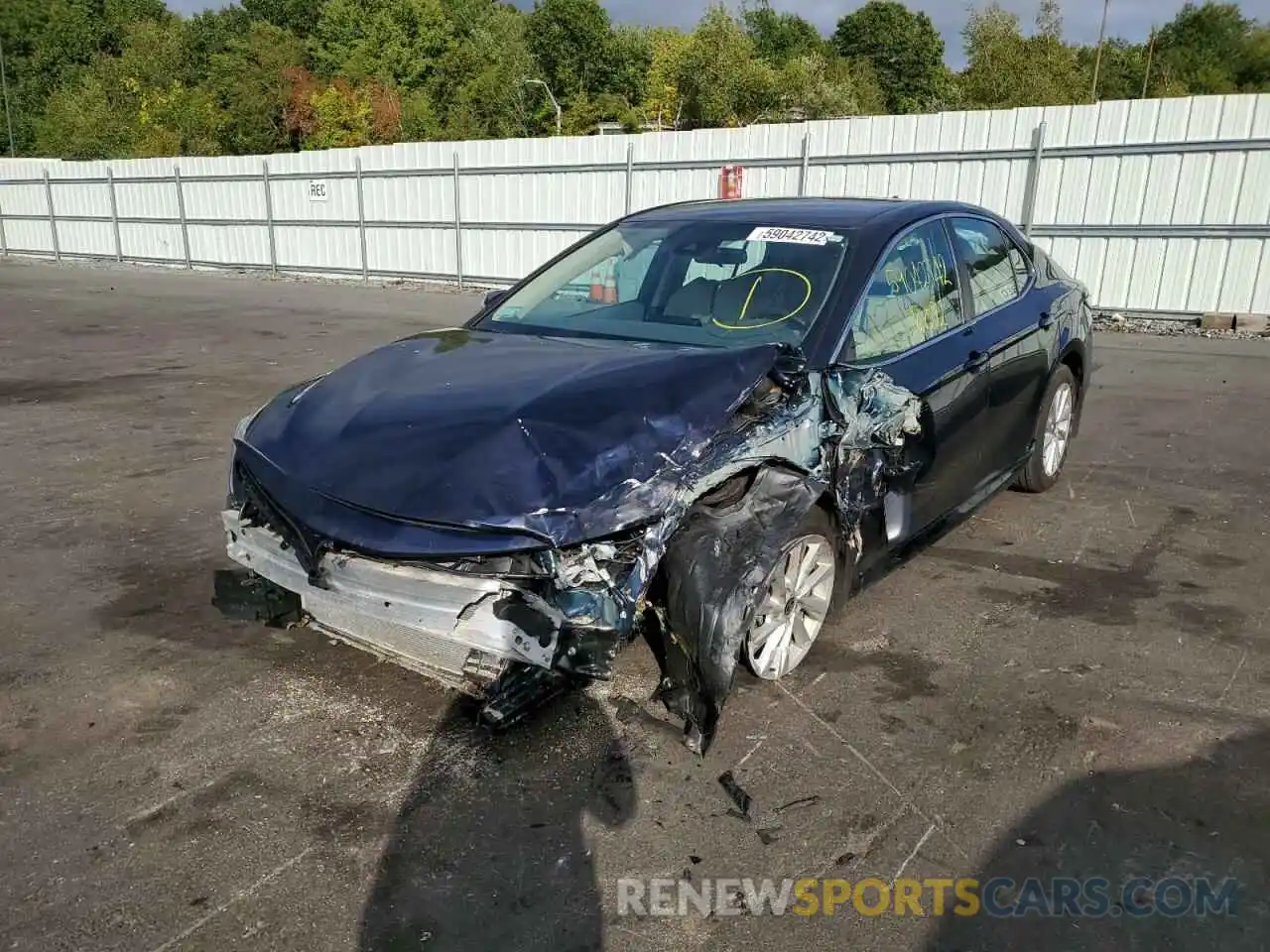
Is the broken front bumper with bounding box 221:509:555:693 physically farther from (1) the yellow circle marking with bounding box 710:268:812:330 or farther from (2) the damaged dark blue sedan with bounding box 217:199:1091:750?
(1) the yellow circle marking with bounding box 710:268:812:330

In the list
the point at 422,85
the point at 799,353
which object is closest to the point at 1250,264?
the point at 799,353

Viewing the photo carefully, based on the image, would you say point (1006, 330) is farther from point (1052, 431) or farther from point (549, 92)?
point (549, 92)

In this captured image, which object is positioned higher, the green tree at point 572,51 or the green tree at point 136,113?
the green tree at point 572,51

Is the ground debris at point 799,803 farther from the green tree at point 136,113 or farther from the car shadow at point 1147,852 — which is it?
the green tree at point 136,113

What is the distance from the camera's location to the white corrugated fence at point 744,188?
460 inches

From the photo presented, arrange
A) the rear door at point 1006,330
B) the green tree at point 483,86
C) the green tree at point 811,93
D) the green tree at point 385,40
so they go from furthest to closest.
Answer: the green tree at point 385,40
the green tree at point 483,86
the green tree at point 811,93
the rear door at point 1006,330

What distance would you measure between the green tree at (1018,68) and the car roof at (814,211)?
1396 inches

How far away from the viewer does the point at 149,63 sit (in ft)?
181

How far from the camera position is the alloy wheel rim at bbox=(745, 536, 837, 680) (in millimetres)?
3182

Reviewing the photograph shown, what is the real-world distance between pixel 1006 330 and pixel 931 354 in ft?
2.84

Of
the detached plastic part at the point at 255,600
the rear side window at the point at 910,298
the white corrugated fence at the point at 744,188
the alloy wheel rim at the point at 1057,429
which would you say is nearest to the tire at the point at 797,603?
the rear side window at the point at 910,298

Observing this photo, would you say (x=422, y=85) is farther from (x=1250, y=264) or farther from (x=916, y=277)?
(x=916, y=277)

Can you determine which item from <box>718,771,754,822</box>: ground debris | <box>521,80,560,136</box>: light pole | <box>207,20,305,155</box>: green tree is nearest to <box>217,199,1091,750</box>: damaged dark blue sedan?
<box>718,771,754,822</box>: ground debris

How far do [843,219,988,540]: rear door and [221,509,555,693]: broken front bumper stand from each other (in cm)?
167
